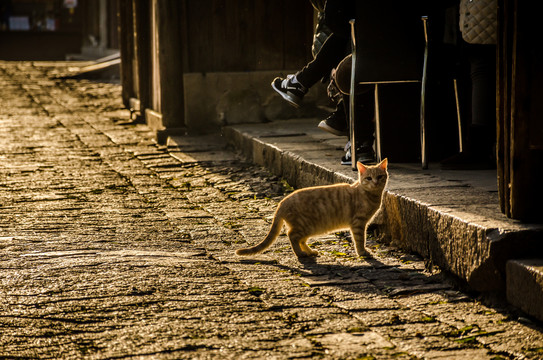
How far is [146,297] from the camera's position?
11.8ft

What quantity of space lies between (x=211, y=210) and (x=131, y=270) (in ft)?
5.87

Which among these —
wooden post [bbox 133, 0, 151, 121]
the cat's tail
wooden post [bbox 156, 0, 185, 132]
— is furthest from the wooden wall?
the cat's tail

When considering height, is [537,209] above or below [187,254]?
above

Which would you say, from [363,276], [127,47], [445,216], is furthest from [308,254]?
[127,47]

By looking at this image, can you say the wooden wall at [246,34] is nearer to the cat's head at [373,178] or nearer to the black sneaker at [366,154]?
the black sneaker at [366,154]

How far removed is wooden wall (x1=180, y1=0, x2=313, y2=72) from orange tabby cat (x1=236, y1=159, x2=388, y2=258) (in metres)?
5.11

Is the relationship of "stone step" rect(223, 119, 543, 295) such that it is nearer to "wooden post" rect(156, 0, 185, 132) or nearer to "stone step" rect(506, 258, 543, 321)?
"stone step" rect(506, 258, 543, 321)

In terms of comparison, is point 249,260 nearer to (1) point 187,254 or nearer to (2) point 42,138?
(1) point 187,254

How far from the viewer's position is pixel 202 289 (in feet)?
12.2

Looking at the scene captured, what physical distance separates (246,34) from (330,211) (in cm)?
532

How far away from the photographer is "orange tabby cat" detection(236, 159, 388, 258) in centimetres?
439

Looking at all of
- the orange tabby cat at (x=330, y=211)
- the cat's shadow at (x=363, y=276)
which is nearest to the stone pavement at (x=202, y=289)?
the cat's shadow at (x=363, y=276)

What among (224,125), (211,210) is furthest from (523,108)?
(224,125)

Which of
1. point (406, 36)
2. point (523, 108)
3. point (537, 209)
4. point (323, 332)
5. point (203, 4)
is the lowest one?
point (323, 332)
